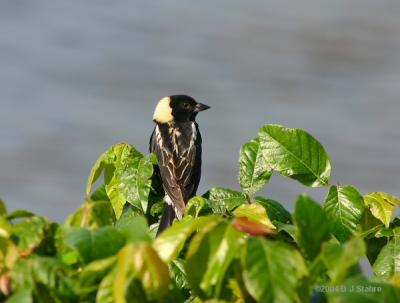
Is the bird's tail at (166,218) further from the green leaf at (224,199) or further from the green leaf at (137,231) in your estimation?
the green leaf at (137,231)

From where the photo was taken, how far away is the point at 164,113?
639 cm

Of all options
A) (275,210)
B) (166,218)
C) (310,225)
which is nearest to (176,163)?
(166,218)

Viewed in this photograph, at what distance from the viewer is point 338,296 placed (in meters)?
1.52

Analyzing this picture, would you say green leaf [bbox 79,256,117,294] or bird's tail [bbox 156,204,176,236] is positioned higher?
green leaf [bbox 79,256,117,294]

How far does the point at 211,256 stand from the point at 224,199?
141cm

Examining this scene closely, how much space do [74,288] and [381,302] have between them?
1.61 ft

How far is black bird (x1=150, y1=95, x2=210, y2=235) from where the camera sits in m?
5.32

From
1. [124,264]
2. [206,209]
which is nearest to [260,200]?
[206,209]

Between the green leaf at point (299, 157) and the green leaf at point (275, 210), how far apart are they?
7.7 inches

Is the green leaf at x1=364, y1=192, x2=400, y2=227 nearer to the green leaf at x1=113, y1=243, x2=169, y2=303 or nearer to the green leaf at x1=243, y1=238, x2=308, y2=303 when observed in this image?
the green leaf at x1=243, y1=238, x2=308, y2=303

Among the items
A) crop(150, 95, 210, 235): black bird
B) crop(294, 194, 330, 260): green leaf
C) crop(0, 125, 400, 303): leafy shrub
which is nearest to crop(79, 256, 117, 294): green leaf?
crop(0, 125, 400, 303): leafy shrub

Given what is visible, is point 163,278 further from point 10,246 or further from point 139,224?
point 10,246

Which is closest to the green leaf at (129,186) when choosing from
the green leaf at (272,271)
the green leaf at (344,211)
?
the green leaf at (344,211)

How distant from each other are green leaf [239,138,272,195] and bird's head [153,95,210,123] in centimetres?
315
